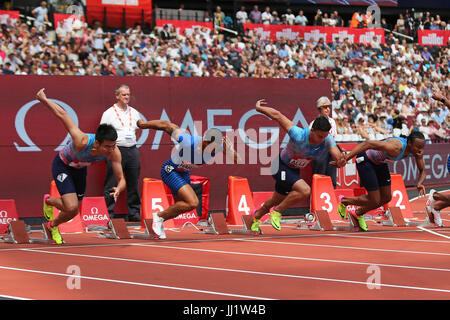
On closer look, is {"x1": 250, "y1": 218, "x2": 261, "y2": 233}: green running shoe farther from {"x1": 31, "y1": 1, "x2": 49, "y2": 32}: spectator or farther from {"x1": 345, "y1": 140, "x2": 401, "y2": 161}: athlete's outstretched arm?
{"x1": 31, "y1": 1, "x2": 49, "y2": 32}: spectator

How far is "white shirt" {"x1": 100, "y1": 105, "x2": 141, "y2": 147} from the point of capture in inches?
639

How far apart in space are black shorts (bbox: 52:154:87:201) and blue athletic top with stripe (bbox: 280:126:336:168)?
3589 mm

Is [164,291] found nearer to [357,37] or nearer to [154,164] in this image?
[154,164]

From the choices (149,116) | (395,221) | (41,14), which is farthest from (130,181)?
(41,14)

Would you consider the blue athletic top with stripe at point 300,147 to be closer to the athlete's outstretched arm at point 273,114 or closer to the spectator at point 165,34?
the athlete's outstretched arm at point 273,114

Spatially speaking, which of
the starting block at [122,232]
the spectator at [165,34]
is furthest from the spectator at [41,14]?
the starting block at [122,232]

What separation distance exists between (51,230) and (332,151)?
16.1ft

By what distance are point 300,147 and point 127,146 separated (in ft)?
13.6

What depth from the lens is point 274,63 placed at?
29.7m

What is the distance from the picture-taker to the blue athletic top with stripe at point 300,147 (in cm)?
1383

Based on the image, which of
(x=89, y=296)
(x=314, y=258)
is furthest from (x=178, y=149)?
(x=89, y=296)

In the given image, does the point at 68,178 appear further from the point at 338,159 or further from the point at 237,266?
the point at 338,159

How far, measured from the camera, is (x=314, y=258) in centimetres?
1127

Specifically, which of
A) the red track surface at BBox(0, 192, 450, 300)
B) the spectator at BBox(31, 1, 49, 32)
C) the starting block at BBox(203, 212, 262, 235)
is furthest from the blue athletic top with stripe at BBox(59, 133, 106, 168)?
the spectator at BBox(31, 1, 49, 32)
